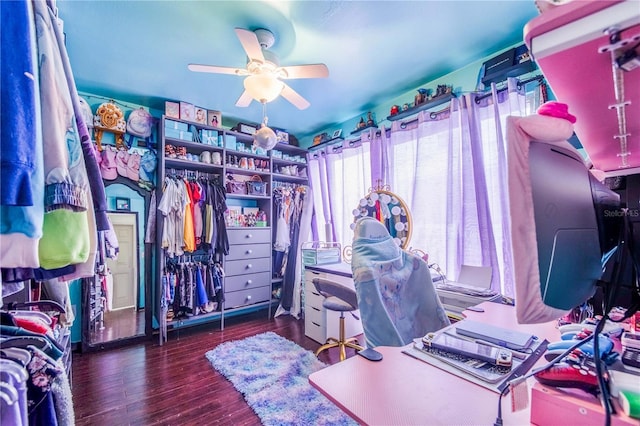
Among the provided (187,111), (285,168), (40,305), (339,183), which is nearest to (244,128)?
(187,111)

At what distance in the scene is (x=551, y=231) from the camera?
0.48 m

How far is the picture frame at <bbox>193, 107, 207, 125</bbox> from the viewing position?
3.06 metres

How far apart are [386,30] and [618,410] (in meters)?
2.07

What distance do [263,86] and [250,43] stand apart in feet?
0.97

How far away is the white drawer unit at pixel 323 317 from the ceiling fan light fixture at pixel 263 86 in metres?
1.68

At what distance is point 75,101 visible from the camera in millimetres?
773

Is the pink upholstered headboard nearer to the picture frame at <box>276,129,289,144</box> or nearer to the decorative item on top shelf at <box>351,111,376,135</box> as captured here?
the decorative item on top shelf at <box>351,111,376,135</box>

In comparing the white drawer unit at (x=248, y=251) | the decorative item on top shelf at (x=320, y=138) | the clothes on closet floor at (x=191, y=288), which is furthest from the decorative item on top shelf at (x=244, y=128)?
the clothes on closet floor at (x=191, y=288)

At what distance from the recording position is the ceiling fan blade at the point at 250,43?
147 centimetres

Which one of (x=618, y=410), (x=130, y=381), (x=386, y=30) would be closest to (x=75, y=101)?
(x=618, y=410)

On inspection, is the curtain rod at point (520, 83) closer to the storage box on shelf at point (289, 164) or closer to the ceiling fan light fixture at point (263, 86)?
the ceiling fan light fixture at point (263, 86)

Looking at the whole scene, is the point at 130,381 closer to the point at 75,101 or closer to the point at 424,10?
the point at 75,101

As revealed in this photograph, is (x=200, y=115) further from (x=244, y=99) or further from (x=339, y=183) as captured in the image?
(x=339, y=183)

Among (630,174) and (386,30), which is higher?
(386,30)
